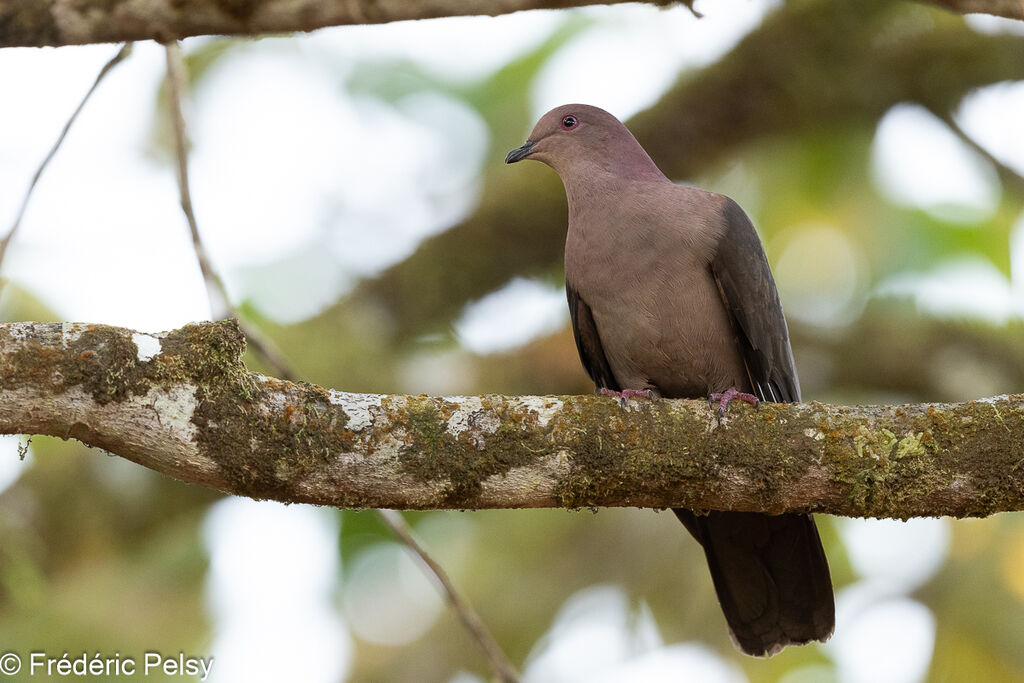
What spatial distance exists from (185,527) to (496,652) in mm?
3587

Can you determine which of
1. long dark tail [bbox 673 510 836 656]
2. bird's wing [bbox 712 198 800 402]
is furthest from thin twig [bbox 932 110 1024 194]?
long dark tail [bbox 673 510 836 656]

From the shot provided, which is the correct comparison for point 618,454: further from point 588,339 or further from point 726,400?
point 588,339

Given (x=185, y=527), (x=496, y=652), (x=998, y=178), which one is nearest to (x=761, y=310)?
(x=496, y=652)

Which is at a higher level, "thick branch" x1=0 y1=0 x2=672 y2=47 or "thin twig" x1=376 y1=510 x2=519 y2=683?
"thick branch" x1=0 y1=0 x2=672 y2=47

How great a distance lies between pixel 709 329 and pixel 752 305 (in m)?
0.21

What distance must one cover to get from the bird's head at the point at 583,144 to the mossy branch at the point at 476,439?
5.89 ft

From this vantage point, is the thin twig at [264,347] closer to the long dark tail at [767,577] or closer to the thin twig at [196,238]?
the thin twig at [196,238]

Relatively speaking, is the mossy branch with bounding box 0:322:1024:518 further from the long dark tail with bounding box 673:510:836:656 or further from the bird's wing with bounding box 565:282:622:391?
the bird's wing with bounding box 565:282:622:391

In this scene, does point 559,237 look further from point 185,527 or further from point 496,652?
point 496,652

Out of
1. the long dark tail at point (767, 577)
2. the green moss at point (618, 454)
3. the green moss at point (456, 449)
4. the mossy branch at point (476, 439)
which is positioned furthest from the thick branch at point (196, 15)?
the long dark tail at point (767, 577)

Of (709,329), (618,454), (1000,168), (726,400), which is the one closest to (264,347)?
(618,454)

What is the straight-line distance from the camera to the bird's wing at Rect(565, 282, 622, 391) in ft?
16.6

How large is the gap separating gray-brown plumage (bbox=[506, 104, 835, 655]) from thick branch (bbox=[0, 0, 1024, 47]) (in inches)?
59.9

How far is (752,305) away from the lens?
4754 mm
